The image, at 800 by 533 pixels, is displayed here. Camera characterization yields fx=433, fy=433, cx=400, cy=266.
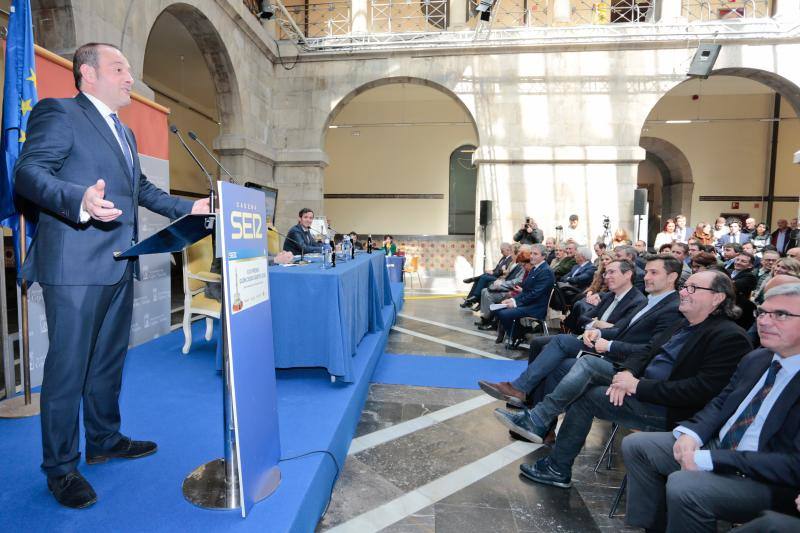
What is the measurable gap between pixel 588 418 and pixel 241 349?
1757 mm

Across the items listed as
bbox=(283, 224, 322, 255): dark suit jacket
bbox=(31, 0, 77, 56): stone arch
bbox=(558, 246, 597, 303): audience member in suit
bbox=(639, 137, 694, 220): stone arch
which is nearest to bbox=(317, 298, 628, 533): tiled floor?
bbox=(558, 246, 597, 303): audience member in suit

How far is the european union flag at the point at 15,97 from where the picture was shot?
85.3 inches

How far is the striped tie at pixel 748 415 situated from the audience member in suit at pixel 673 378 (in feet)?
0.74

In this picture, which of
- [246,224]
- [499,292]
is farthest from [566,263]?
[246,224]

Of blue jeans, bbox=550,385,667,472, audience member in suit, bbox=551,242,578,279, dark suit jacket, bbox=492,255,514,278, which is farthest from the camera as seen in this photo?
dark suit jacket, bbox=492,255,514,278

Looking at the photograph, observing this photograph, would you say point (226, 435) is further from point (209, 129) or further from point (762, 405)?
point (209, 129)

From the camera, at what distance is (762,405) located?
1.51 meters

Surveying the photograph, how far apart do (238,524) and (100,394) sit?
0.79 m

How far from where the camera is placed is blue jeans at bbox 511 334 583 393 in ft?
9.25

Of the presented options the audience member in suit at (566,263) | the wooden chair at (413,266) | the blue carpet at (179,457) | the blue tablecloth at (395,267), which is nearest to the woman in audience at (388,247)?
the blue tablecloth at (395,267)

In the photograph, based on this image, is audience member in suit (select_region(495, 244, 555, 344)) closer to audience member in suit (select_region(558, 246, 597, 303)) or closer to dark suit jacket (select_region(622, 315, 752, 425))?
audience member in suit (select_region(558, 246, 597, 303))

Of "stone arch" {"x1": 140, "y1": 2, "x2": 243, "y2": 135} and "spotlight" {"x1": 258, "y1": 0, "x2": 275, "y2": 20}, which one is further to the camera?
"spotlight" {"x1": 258, "y1": 0, "x2": 275, "y2": 20}

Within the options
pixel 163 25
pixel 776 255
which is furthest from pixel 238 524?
pixel 163 25

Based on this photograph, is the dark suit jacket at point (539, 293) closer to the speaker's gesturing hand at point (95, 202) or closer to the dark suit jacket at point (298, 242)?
the dark suit jacket at point (298, 242)
